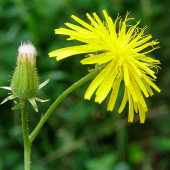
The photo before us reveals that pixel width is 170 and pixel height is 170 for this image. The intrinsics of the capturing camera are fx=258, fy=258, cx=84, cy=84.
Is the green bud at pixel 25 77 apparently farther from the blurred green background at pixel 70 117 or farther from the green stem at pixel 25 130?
the blurred green background at pixel 70 117

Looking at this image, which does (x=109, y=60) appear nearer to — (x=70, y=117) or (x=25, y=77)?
(x=25, y=77)

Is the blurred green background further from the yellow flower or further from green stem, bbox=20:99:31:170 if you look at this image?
the yellow flower

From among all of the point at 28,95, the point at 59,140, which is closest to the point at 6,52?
the point at 59,140

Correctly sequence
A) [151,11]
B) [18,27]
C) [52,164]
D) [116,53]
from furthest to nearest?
[151,11]
[18,27]
[52,164]
[116,53]

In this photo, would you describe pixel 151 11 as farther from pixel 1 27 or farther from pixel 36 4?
pixel 1 27

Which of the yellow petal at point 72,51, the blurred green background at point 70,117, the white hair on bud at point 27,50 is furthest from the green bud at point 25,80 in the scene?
the blurred green background at point 70,117
